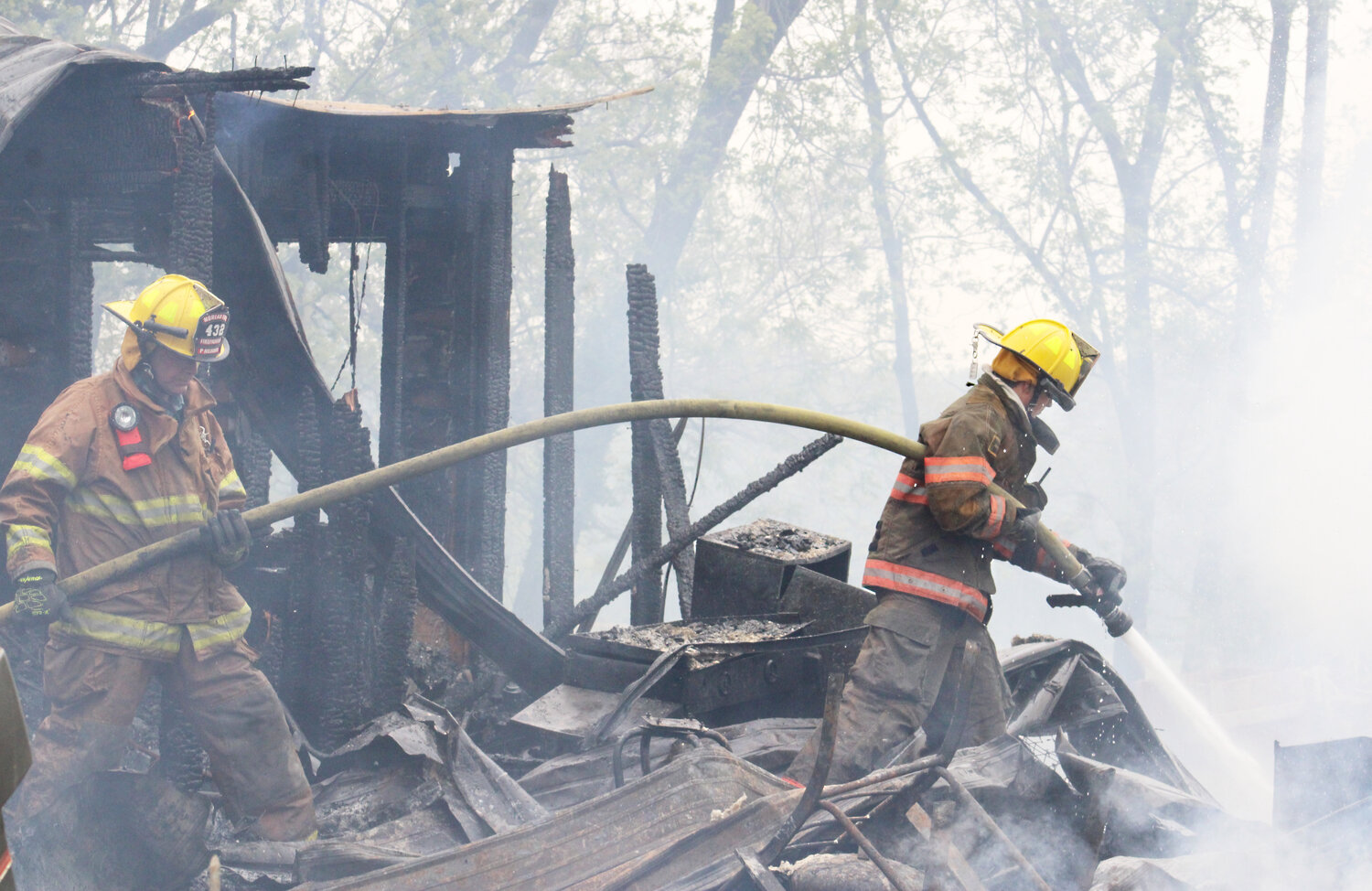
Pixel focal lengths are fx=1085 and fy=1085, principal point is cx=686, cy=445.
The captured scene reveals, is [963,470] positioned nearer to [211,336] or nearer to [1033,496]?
[1033,496]

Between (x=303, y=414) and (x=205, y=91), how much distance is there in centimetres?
154

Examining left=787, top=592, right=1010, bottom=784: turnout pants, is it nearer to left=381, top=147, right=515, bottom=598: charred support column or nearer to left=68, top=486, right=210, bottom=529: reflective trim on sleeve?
left=68, top=486, right=210, bottom=529: reflective trim on sleeve

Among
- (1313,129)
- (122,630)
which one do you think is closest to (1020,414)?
(122,630)

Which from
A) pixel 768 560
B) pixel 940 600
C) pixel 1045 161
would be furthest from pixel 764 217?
pixel 940 600

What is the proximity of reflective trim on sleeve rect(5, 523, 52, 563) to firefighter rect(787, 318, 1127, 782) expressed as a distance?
274cm

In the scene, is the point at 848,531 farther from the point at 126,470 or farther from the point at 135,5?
the point at 126,470

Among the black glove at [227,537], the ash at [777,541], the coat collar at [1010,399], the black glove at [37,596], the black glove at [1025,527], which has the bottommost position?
the ash at [777,541]

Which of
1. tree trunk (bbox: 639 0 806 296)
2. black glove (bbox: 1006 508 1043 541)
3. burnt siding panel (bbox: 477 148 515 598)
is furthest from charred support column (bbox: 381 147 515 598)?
tree trunk (bbox: 639 0 806 296)

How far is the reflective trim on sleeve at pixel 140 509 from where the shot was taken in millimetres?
3805

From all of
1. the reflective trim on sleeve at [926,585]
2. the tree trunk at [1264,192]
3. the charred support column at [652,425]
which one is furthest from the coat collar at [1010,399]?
the tree trunk at [1264,192]

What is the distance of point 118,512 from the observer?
12.6 ft

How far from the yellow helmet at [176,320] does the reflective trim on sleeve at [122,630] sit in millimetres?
876

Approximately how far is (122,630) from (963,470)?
3047mm

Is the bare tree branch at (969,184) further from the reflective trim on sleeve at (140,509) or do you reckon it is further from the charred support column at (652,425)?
the reflective trim on sleeve at (140,509)
